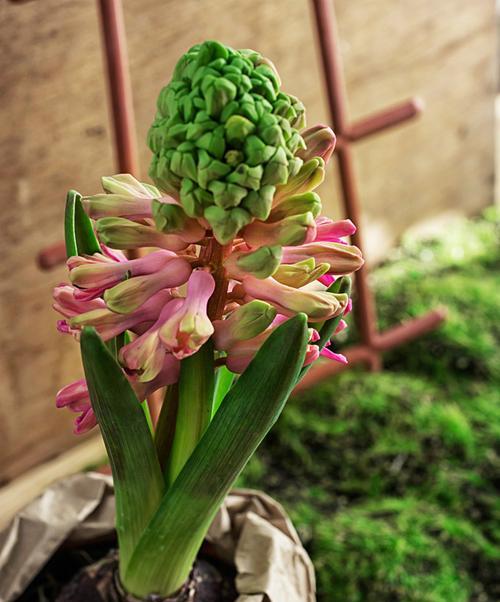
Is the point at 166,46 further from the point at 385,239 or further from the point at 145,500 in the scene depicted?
the point at 145,500

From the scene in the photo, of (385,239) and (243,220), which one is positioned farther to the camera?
(385,239)

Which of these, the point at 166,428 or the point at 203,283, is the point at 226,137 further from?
the point at 166,428

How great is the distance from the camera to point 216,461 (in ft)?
1.91

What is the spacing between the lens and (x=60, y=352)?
1.40 meters

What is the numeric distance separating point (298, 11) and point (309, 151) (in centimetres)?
108

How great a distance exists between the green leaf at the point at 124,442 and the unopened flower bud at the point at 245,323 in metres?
0.06

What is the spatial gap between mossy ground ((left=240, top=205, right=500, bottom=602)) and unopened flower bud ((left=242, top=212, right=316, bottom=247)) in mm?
723

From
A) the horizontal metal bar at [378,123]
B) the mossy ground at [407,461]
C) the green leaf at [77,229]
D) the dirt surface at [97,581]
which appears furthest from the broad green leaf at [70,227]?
the horizontal metal bar at [378,123]

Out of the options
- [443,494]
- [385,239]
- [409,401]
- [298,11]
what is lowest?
[443,494]

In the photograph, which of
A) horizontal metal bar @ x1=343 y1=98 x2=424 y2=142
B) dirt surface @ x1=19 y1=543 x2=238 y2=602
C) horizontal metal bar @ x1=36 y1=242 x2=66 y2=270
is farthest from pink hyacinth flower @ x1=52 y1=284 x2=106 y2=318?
horizontal metal bar @ x1=343 y1=98 x2=424 y2=142

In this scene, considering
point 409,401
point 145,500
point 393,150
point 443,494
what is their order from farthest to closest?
point 393,150 → point 409,401 → point 443,494 → point 145,500

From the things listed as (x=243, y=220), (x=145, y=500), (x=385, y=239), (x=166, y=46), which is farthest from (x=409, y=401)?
(x=243, y=220)

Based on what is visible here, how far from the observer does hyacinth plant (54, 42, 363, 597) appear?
1.65 ft

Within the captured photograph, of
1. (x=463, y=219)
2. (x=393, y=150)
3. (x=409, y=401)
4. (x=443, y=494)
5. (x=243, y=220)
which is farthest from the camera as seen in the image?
(x=463, y=219)
